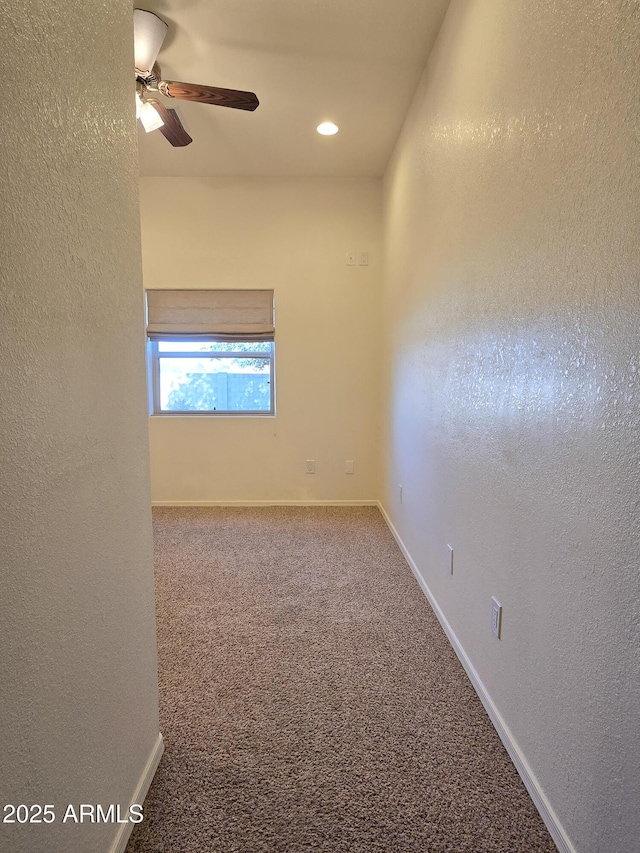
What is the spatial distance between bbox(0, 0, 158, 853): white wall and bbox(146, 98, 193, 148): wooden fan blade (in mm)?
1263

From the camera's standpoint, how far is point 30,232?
2.68 feet

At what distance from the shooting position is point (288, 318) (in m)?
4.15

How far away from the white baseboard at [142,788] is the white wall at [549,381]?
109cm

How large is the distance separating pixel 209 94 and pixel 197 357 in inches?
91.5

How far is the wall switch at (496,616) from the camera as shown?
156cm

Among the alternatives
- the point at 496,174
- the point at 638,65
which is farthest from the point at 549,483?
the point at 496,174

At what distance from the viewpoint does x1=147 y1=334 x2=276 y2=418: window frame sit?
420cm

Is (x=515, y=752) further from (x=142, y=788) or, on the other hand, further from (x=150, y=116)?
(x=150, y=116)

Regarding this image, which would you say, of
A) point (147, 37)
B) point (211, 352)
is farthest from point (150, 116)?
point (211, 352)

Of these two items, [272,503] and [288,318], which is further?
[272,503]

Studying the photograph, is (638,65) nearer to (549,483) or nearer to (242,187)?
(549,483)

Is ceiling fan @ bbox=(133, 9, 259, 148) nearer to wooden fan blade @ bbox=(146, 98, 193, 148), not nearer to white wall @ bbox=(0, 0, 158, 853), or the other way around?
wooden fan blade @ bbox=(146, 98, 193, 148)

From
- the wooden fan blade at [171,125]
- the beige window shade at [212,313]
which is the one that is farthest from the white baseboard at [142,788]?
the beige window shade at [212,313]

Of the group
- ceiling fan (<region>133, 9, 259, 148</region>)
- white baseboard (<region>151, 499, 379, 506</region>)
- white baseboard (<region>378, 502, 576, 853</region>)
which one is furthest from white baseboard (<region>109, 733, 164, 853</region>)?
white baseboard (<region>151, 499, 379, 506</region>)
